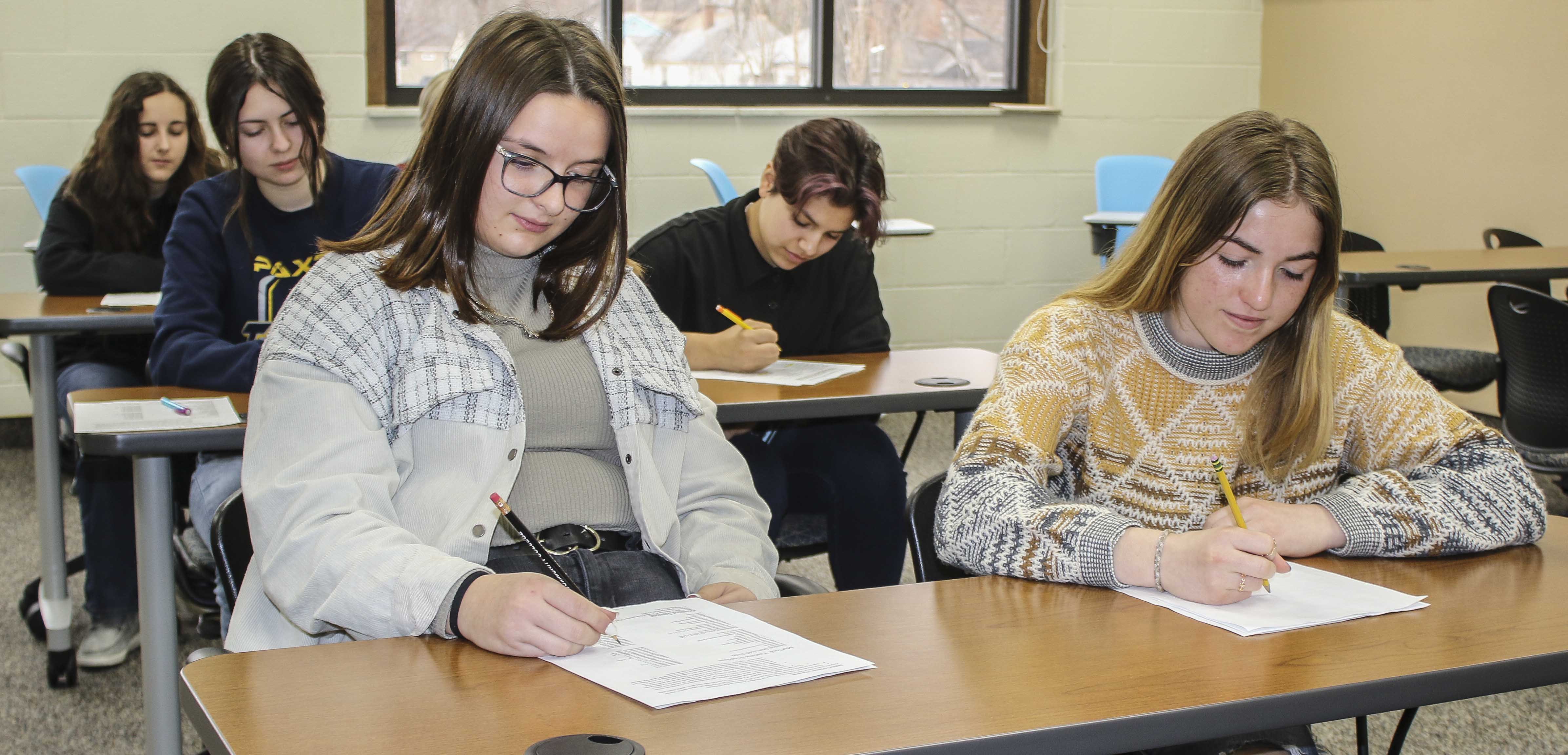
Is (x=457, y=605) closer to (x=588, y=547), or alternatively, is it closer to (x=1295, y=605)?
(x=588, y=547)

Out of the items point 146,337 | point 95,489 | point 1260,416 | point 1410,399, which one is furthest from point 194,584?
point 1410,399

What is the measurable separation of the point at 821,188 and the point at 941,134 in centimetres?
270

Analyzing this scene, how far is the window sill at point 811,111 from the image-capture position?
4507 millimetres

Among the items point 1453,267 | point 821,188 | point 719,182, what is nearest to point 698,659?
point 821,188

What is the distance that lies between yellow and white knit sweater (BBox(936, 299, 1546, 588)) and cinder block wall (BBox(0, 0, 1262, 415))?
10.8 feet

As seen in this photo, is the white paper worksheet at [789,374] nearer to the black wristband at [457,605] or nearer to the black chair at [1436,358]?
the black wristband at [457,605]

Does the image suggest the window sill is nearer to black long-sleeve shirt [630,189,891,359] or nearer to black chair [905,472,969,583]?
black long-sleeve shirt [630,189,891,359]

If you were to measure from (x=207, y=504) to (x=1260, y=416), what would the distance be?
1.49m

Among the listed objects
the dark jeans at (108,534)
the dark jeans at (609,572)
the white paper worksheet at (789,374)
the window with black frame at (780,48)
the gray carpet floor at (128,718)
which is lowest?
the gray carpet floor at (128,718)

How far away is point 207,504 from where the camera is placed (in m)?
1.96

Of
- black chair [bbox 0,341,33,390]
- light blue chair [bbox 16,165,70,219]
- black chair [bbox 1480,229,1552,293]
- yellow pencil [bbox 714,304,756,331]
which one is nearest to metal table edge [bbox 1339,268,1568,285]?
black chair [bbox 1480,229,1552,293]

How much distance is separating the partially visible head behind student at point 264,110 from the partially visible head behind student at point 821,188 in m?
0.86

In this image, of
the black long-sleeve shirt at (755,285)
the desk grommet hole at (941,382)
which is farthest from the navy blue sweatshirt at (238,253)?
the desk grommet hole at (941,382)

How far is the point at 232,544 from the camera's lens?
4.42ft
